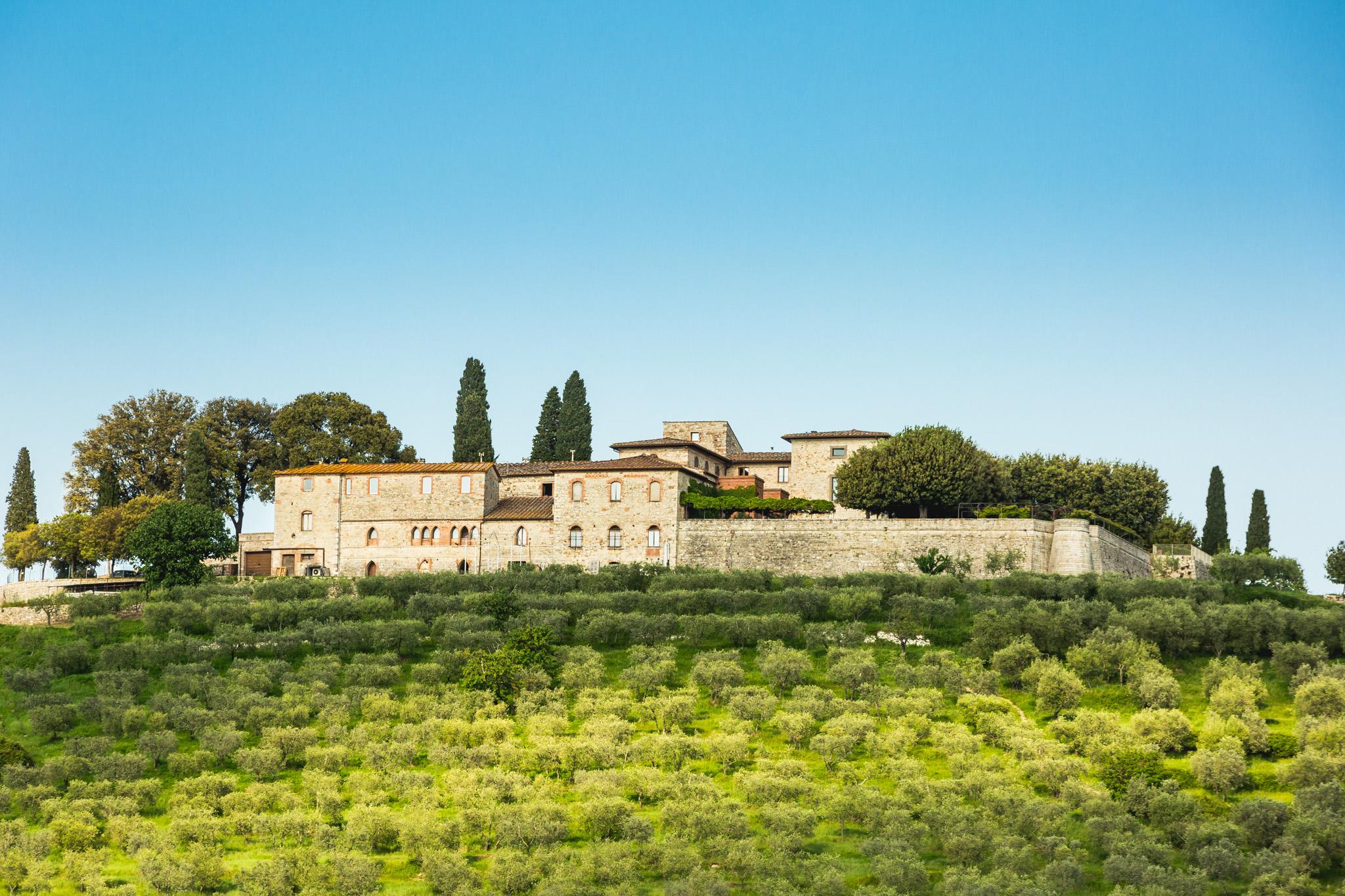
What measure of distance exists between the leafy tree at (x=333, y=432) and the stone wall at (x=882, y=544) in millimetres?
26486

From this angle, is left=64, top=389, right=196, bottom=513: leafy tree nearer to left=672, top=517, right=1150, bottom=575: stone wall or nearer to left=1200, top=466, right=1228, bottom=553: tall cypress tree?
left=672, top=517, right=1150, bottom=575: stone wall

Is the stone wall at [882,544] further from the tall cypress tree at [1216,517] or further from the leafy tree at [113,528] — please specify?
the leafy tree at [113,528]

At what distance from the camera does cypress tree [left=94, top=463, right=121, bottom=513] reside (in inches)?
2813

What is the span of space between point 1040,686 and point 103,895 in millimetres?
22839

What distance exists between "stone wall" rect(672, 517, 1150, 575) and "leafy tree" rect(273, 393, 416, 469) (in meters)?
26.5

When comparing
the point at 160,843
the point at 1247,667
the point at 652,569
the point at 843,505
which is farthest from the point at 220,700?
the point at 843,505

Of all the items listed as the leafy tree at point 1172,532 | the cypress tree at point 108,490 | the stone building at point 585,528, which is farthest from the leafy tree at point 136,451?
the leafy tree at point 1172,532

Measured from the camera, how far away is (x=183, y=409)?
246ft

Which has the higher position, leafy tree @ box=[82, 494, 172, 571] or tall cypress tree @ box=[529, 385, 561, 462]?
tall cypress tree @ box=[529, 385, 561, 462]

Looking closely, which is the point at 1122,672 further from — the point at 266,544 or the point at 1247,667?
the point at 266,544

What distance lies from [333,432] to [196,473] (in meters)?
9.07

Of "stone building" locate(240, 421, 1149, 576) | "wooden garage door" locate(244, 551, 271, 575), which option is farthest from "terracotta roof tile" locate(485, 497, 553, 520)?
"wooden garage door" locate(244, 551, 271, 575)

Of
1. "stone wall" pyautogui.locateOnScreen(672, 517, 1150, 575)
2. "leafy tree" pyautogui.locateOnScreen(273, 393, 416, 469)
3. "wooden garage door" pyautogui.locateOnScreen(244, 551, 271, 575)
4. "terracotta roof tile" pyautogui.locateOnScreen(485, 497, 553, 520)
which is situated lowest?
"wooden garage door" pyautogui.locateOnScreen(244, 551, 271, 575)

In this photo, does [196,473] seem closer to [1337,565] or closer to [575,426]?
[575,426]
